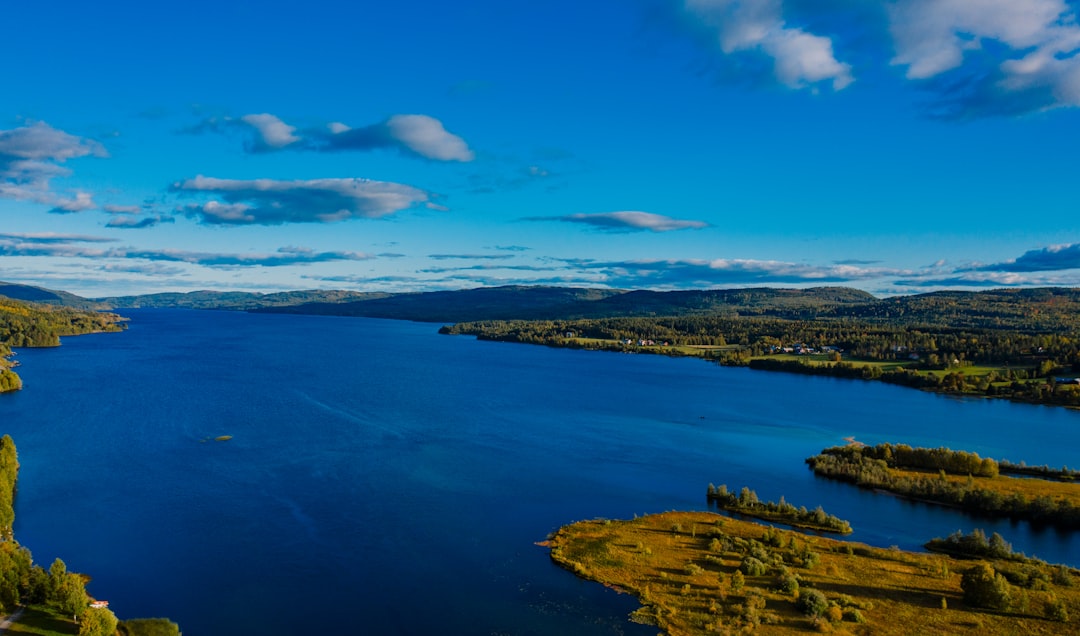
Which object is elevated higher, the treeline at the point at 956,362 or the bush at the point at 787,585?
the treeline at the point at 956,362

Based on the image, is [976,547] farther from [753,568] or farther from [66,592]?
[66,592]

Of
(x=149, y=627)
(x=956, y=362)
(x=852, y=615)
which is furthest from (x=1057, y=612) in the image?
(x=956, y=362)

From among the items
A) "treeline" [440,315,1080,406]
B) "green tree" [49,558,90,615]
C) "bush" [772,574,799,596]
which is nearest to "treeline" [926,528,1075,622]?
"bush" [772,574,799,596]

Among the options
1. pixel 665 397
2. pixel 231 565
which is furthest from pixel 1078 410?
pixel 231 565

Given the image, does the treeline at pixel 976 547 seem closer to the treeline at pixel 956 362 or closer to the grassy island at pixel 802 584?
the grassy island at pixel 802 584

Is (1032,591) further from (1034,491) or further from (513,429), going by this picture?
(513,429)

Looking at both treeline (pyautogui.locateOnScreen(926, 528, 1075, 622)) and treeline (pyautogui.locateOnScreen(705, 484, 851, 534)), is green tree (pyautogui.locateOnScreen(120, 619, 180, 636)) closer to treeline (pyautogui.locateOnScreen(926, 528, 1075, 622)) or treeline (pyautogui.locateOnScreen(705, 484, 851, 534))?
treeline (pyautogui.locateOnScreen(705, 484, 851, 534))

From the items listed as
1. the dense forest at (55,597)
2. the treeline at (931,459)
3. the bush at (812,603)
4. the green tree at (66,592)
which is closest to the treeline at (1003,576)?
the bush at (812,603)
